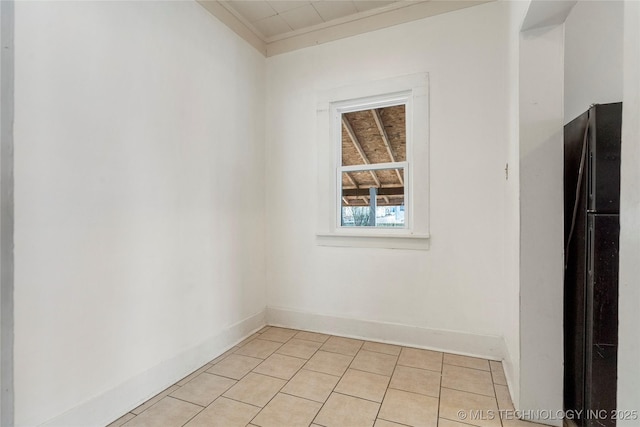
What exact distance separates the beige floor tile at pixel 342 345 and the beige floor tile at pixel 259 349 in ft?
1.43

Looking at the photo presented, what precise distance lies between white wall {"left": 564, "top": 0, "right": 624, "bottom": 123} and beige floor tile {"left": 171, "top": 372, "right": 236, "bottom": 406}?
3211 millimetres

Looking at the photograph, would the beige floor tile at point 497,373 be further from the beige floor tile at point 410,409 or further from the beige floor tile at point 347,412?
the beige floor tile at point 347,412

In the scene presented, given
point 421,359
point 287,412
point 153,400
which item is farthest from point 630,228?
point 153,400

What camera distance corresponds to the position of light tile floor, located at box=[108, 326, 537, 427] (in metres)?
1.67

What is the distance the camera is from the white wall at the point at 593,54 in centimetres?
213

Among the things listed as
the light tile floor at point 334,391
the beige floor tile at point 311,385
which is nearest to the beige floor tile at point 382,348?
the light tile floor at point 334,391

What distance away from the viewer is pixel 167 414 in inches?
67.7

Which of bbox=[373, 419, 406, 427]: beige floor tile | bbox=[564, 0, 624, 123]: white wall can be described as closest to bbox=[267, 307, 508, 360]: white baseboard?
bbox=[373, 419, 406, 427]: beige floor tile

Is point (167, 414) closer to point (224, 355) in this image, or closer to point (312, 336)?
point (224, 355)

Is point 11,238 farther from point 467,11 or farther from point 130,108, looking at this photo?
point 467,11

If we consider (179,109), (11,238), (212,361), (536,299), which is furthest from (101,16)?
(536,299)

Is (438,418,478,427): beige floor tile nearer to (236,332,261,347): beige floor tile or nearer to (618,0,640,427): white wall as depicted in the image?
(618,0,640,427): white wall

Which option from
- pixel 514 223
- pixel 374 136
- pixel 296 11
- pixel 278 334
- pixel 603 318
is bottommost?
pixel 278 334

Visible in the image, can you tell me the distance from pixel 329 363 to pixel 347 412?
59cm
